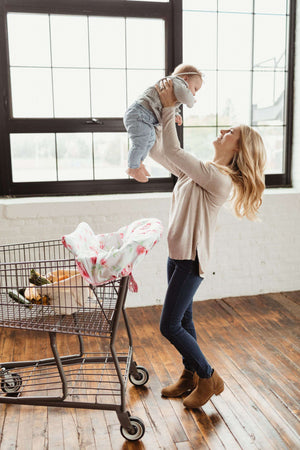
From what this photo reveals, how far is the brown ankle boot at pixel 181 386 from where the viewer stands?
8.61ft

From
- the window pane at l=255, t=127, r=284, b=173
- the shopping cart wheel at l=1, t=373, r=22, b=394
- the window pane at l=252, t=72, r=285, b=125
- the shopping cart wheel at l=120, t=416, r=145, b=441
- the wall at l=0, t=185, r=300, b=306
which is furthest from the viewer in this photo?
the window pane at l=255, t=127, r=284, b=173

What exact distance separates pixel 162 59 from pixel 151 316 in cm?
222

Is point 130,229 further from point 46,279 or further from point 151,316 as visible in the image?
point 151,316

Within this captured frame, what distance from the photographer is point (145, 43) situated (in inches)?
160

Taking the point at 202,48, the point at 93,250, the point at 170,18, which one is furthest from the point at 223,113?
the point at 93,250

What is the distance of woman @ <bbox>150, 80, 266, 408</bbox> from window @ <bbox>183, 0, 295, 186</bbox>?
75.3 inches

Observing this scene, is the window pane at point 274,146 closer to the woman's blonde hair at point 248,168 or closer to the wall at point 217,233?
the wall at point 217,233

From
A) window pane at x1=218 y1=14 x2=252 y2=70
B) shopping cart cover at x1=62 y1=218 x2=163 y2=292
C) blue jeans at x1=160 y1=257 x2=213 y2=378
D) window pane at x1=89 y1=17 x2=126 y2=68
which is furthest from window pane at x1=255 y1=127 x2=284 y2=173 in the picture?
shopping cart cover at x1=62 y1=218 x2=163 y2=292

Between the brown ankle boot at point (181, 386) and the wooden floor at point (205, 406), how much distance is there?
0.05m

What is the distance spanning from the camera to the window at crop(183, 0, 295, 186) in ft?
13.6

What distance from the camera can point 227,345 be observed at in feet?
10.7

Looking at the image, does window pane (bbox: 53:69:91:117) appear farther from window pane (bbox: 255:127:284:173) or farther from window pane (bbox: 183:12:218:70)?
window pane (bbox: 255:127:284:173)

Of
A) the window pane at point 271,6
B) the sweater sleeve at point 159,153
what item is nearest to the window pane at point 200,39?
the window pane at point 271,6

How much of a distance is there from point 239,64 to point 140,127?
2.29 meters
